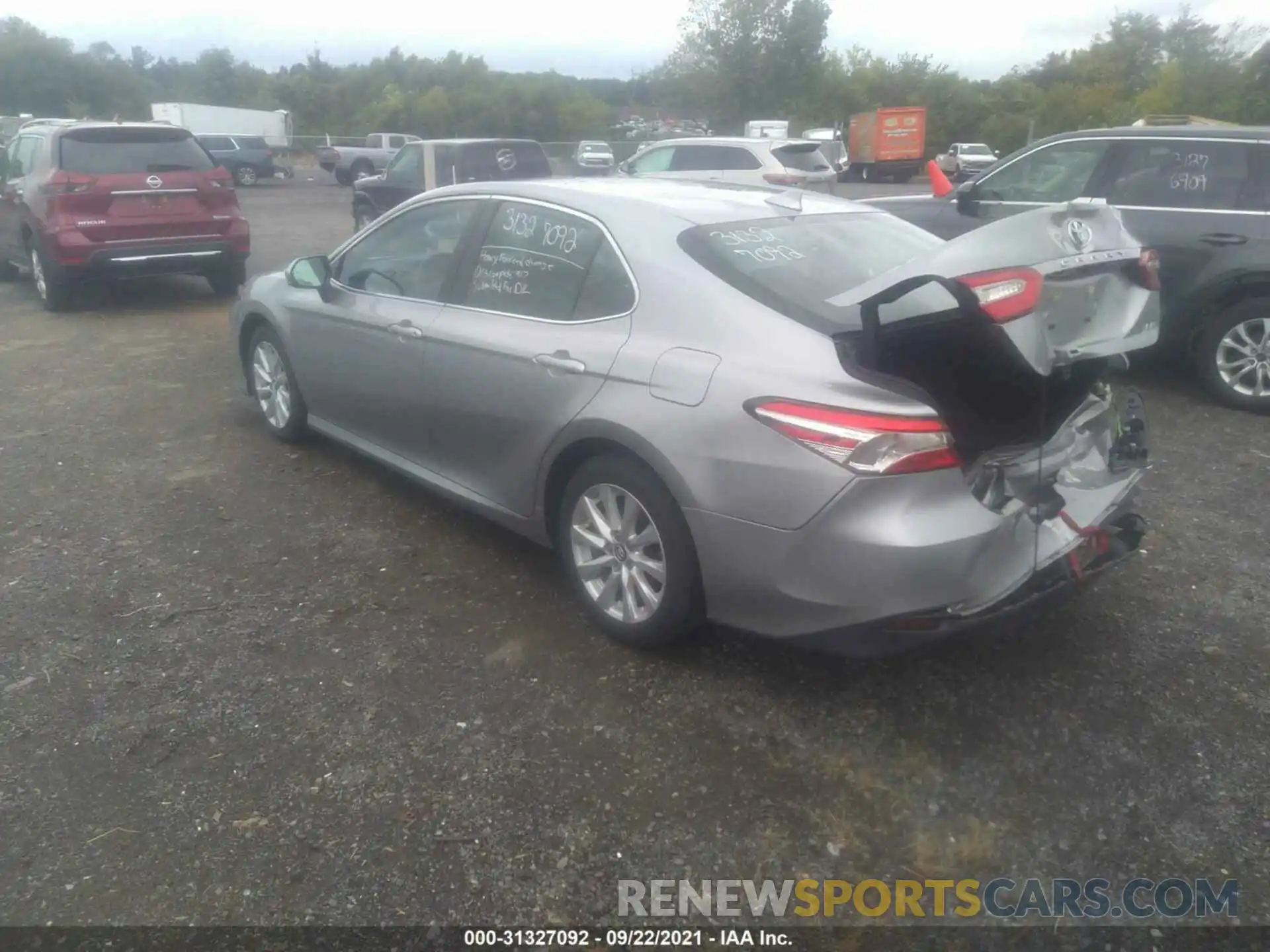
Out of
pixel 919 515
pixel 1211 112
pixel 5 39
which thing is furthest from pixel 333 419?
pixel 5 39

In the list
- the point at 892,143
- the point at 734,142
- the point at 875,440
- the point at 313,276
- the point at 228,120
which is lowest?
the point at 875,440

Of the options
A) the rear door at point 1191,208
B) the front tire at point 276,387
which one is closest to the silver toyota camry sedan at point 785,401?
the front tire at point 276,387

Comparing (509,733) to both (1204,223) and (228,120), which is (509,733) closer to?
(1204,223)

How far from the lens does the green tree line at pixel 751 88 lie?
4162 centimetres

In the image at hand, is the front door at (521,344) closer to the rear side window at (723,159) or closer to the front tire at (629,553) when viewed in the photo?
the front tire at (629,553)

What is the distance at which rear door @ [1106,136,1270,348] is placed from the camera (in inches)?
248

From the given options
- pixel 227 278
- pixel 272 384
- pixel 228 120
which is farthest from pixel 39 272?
pixel 228 120

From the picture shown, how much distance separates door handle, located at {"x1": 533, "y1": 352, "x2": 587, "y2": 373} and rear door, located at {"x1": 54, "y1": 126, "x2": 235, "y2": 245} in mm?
7385

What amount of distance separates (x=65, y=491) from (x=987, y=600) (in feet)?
15.0

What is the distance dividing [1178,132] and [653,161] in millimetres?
9995

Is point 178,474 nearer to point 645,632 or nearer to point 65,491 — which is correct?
point 65,491

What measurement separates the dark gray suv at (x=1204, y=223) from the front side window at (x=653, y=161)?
29.2 feet

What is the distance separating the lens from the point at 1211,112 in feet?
115

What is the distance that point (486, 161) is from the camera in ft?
53.1
